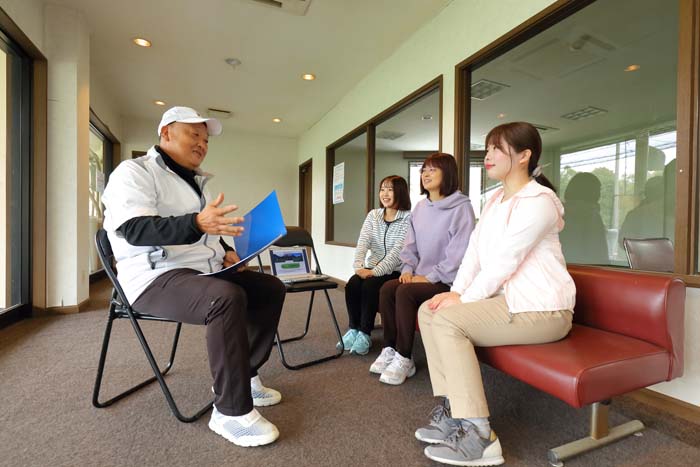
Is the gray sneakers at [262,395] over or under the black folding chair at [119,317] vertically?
under

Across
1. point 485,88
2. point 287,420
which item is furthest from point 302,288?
point 485,88

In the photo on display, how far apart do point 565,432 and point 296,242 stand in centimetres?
202

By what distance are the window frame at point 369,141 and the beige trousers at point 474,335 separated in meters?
2.09

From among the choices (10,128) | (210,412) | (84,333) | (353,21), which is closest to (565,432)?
(210,412)

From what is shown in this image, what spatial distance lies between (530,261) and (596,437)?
698 millimetres

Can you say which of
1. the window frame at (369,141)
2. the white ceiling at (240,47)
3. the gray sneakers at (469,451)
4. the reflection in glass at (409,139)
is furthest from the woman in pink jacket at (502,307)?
the white ceiling at (240,47)

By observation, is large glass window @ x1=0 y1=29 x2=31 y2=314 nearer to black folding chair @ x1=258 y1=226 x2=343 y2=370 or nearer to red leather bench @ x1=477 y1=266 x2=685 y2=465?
black folding chair @ x1=258 y1=226 x2=343 y2=370

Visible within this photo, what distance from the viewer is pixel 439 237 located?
2.15 meters

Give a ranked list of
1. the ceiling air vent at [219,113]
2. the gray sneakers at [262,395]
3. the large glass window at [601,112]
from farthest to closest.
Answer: the ceiling air vent at [219,113] → the large glass window at [601,112] → the gray sneakers at [262,395]

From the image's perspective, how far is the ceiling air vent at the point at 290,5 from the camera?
298cm

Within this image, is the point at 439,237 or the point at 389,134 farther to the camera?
the point at 389,134

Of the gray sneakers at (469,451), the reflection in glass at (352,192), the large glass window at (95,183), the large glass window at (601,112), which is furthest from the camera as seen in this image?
the reflection in glass at (352,192)

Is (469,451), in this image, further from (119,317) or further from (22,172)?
(22,172)

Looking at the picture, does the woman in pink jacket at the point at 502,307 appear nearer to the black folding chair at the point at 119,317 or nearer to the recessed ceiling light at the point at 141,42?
the black folding chair at the point at 119,317
